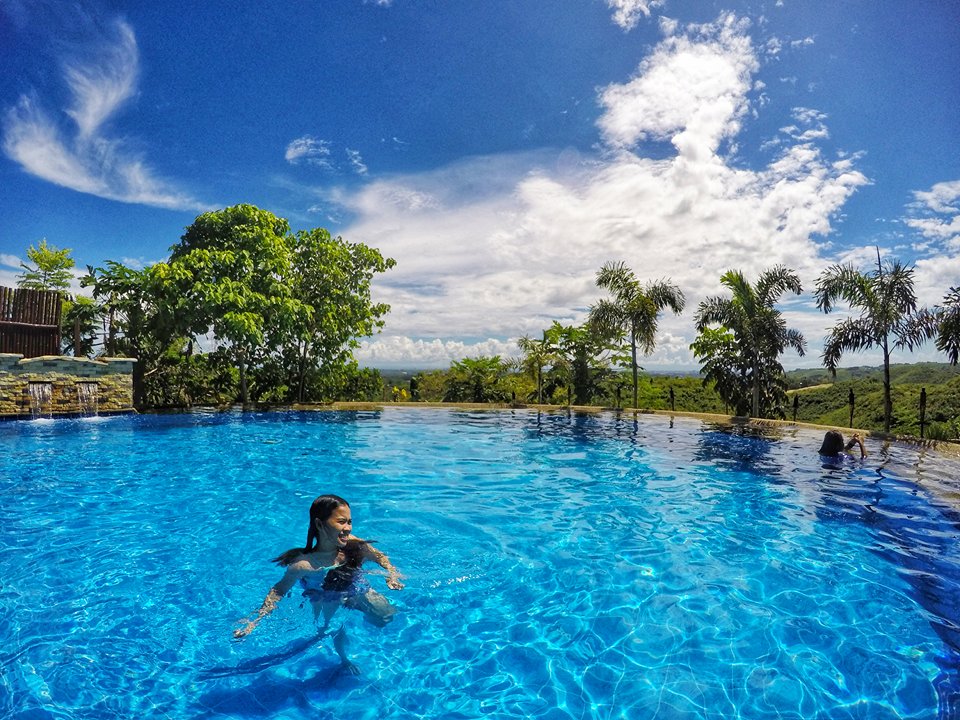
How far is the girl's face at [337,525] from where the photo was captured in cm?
341

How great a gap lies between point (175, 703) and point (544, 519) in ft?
15.5

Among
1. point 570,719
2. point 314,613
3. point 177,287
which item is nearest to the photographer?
point 570,719

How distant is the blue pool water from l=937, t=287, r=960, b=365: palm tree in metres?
4.68

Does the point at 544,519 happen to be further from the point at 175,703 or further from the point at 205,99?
the point at 205,99

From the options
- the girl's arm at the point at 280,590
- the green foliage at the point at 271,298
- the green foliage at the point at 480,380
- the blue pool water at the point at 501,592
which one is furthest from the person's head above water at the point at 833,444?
the green foliage at the point at 271,298

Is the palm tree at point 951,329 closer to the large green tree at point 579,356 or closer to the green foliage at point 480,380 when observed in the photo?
the large green tree at point 579,356

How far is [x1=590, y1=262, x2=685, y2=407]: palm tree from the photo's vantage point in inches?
756

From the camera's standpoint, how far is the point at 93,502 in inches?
270

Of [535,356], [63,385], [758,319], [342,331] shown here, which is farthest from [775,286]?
[63,385]

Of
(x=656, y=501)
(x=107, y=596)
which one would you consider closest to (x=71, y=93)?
(x=107, y=596)

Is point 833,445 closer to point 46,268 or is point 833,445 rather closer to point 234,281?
point 234,281

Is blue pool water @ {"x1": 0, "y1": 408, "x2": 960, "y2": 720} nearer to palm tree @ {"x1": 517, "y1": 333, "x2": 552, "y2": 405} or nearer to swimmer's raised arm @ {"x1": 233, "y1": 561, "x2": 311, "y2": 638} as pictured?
swimmer's raised arm @ {"x1": 233, "y1": 561, "x2": 311, "y2": 638}

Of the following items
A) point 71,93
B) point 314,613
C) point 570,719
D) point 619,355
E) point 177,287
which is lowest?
point 570,719

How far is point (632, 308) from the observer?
63.2 feet
